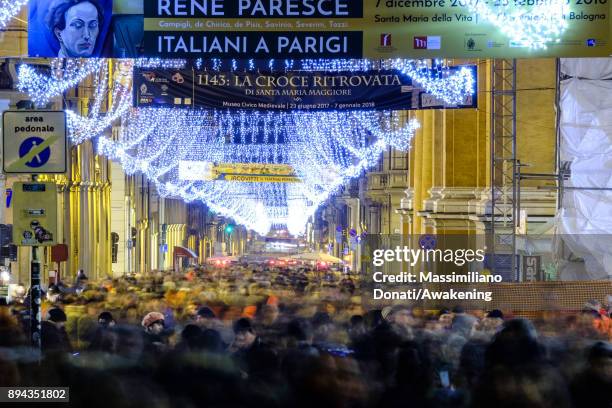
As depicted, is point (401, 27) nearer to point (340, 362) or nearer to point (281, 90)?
point (281, 90)

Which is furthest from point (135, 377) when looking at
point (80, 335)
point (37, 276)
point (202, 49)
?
point (202, 49)

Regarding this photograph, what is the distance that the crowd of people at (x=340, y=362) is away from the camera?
274 inches

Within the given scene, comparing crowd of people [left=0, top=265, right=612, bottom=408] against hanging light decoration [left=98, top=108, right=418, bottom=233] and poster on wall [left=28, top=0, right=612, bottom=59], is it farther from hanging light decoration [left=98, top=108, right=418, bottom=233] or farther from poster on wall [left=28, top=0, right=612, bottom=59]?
hanging light decoration [left=98, top=108, right=418, bottom=233]

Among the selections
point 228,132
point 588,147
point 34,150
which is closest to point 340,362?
point 34,150

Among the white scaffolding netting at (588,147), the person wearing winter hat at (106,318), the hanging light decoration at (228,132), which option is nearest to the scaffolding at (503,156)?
the white scaffolding netting at (588,147)

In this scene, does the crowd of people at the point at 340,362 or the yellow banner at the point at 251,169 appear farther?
the yellow banner at the point at 251,169

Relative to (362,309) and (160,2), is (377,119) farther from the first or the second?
(362,309)

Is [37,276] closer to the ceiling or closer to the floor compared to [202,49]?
closer to the floor

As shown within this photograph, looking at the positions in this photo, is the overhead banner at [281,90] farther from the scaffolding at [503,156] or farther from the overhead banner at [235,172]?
the overhead banner at [235,172]

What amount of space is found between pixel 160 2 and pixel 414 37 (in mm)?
2841

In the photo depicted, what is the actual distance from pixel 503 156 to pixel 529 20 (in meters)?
12.6

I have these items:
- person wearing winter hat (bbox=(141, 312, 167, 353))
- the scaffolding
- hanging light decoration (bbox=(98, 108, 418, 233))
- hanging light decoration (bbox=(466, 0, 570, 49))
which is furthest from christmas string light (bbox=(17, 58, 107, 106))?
person wearing winter hat (bbox=(141, 312, 167, 353))

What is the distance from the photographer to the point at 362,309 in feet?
34.6

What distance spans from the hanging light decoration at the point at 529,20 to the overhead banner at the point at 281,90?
5.71 meters
